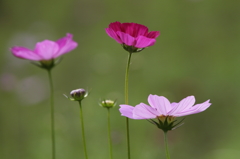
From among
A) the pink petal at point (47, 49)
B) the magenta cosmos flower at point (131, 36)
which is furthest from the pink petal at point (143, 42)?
the pink petal at point (47, 49)

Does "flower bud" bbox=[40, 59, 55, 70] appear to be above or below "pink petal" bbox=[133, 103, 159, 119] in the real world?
above

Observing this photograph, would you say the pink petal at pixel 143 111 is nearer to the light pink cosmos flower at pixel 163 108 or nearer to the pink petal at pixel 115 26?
the light pink cosmos flower at pixel 163 108

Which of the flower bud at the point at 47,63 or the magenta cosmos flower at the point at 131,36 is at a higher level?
the magenta cosmos flower at the point at 131,36

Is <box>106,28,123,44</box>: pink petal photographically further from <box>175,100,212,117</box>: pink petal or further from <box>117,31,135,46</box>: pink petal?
<box>175,100,212,117</box>: pink petal

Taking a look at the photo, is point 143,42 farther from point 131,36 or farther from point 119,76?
point 119,76

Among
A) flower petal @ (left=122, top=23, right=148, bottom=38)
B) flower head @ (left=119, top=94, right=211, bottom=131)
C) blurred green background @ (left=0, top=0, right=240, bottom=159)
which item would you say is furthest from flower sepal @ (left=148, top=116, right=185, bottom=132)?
blurred green background @ (left=0, top=0, right=240, bottom=159)

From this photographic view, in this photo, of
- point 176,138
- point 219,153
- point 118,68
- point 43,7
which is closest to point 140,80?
point 118,68

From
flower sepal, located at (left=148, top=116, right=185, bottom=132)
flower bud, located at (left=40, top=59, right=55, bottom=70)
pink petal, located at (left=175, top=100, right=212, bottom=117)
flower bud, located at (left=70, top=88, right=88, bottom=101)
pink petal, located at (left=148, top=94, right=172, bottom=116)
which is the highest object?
flower bud, located at (left=40, top=59, right=55, bottom=70)
